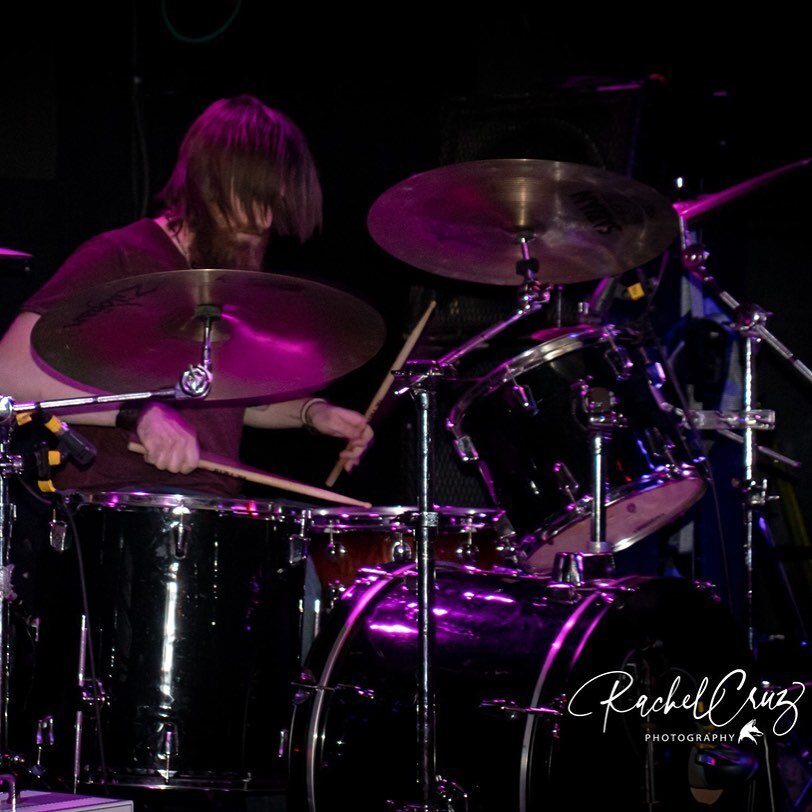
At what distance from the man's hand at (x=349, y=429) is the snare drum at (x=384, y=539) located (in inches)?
7.7

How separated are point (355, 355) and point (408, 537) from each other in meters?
0.50

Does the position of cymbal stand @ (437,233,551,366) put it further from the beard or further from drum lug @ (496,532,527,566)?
the beard

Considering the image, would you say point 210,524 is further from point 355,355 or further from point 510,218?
point 510,218

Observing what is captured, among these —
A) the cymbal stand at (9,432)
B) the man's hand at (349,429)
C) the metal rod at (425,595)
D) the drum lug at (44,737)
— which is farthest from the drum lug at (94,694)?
the man's hand at (349,429)

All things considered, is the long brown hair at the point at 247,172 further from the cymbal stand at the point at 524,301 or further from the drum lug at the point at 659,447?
the drum lug at the point at 659,447

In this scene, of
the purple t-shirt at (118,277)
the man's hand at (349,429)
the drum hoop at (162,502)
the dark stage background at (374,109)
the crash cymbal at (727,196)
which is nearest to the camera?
the drum hoop at (162,502)

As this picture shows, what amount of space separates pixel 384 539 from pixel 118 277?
918 millimetres

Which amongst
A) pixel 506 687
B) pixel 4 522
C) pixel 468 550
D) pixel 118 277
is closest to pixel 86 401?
pixel 4 522

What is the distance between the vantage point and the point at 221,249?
3010 millimetres

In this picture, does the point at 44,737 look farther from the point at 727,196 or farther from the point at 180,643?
the point at 727,196

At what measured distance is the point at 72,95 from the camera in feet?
12.1

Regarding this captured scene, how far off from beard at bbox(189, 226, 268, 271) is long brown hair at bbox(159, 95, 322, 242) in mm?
36

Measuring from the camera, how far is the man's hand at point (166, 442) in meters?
2.47

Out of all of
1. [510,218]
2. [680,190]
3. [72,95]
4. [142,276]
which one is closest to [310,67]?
[72,95]
